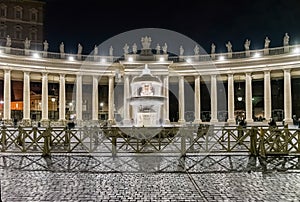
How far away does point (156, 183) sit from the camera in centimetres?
983

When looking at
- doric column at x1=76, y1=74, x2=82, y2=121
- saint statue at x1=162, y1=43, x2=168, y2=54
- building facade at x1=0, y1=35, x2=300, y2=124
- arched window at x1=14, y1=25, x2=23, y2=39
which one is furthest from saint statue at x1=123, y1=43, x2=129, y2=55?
arched window at x1=14, y1=25, x2=23, y2=39

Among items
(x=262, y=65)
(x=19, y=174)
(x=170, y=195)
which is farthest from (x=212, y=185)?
(x=262, y=65)

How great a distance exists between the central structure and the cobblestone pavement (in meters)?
12.9

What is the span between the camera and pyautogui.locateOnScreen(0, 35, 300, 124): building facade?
48.6 metres

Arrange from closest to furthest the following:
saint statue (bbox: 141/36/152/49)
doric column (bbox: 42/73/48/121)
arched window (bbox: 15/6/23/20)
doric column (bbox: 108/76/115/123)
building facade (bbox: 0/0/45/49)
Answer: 1. doric column (bbox: 42/73/48/121)
2. saint statue (bbox: 141/36/152/49)
3. doric column (bbox: 108/76/115/123)
4. building facade (bbox: 0/0/45/49)
5. arched window (bbox: 15/6/23/20)

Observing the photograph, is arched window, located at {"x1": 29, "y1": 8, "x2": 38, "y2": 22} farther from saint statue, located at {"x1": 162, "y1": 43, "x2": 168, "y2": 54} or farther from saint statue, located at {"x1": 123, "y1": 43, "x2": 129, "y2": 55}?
saint statue, located at {"x1": 162, "y1": 43, "x2": 168, "y2": 54}

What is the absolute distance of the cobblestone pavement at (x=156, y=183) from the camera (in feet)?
27.3

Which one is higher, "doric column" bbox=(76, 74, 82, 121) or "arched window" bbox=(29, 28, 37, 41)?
"arched window" bbox=(29, 28, 37, 41)

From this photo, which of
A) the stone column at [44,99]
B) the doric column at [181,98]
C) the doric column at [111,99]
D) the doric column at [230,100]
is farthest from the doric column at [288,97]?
the stone column at [44,99]

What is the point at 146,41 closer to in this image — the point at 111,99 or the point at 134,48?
the point at 134,48

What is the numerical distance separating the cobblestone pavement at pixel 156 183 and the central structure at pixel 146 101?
12915 millimetres

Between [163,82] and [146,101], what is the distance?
2861cm

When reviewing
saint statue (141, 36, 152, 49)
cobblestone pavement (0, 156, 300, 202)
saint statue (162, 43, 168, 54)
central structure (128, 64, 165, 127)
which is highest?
saint statue (141, 36, 152, 49)

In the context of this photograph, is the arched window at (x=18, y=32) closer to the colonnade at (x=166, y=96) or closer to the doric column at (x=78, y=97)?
the colonnade at (x=166, y=96)
